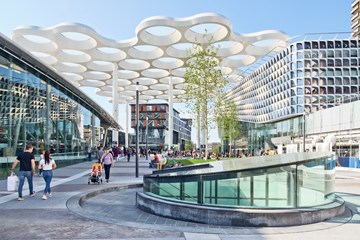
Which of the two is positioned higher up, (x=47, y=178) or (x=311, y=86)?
(x=311, y=86)

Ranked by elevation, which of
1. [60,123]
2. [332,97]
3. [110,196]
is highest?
[332,97]

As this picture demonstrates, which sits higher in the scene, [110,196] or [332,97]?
[332,97]

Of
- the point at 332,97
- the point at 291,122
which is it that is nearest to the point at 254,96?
the point at 291,122

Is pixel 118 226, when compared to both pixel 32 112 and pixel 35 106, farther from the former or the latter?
pixel 35 106

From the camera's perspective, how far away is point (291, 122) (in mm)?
67750

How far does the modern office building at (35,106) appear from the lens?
57.5 feet

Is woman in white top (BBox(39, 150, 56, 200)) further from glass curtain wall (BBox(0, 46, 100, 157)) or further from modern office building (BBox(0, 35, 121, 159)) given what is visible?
glass curtain wall (BBox(0, 46, 100, 157))

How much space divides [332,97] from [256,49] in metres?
16.1

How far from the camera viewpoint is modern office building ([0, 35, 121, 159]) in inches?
690

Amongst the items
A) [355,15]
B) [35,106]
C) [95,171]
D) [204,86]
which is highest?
[355,15]

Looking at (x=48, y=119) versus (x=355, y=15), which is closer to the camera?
(x=48, y=119)

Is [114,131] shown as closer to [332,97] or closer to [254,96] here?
[254,96]

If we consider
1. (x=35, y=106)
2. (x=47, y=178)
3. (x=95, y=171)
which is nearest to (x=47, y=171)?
(x=47, y=178)

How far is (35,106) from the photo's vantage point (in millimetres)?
21750
